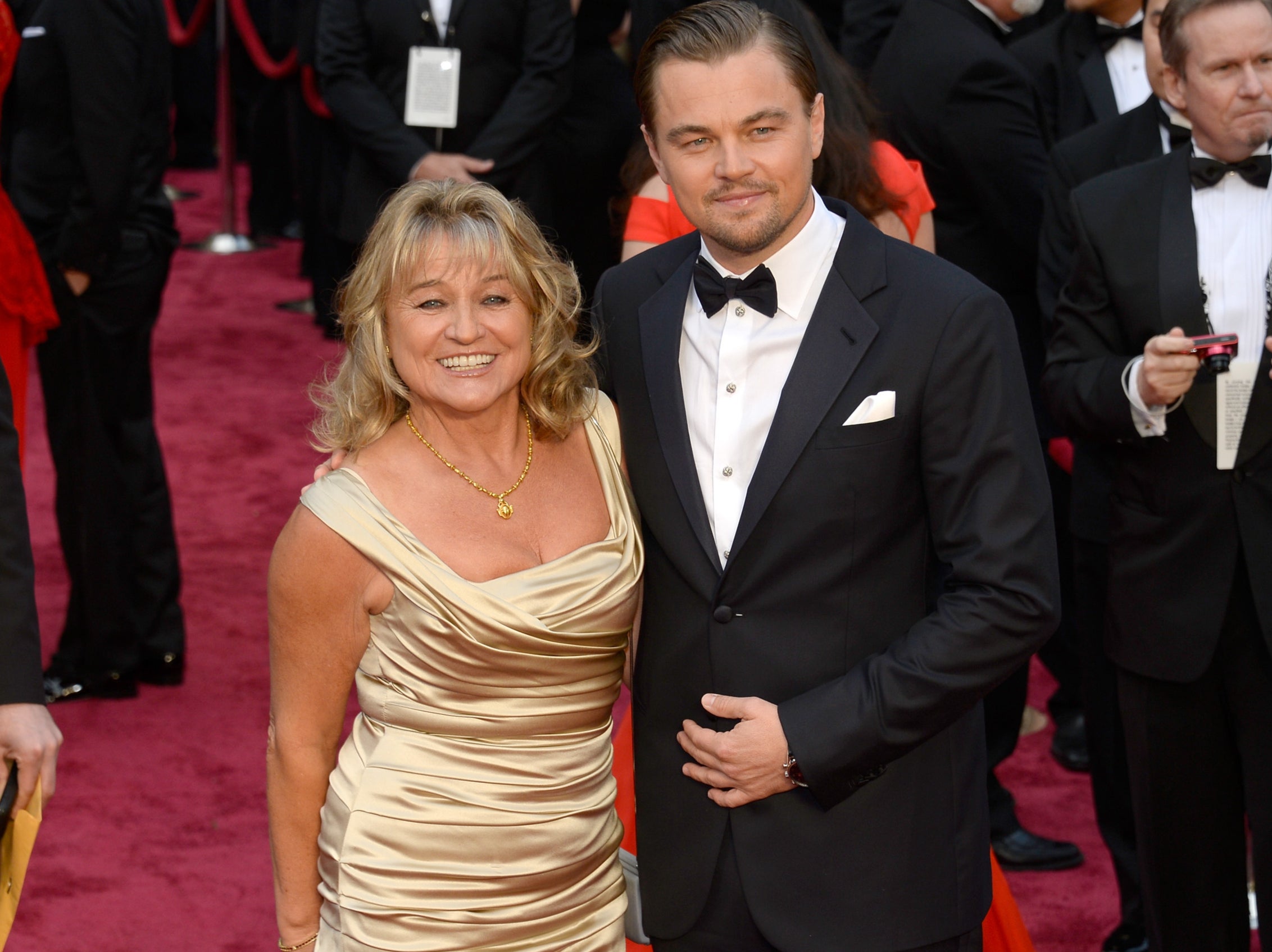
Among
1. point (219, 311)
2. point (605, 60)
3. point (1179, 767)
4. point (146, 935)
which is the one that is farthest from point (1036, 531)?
point (219, 311)

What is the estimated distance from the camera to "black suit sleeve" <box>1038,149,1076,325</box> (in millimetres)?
3381

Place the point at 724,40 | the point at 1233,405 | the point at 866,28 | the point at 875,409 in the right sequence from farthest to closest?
the point at 866,28 → the point at 1233,405 → the point at 724,40 → the point at 875,409

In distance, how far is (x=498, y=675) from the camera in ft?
7.11

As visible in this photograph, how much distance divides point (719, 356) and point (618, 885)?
0.77 metres

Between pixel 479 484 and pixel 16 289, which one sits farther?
pixel 16 289

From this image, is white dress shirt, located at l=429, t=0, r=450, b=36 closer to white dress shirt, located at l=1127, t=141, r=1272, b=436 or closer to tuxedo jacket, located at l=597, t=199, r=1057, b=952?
white dress shirt, located at l=1127, t=141, r=1272, b=436

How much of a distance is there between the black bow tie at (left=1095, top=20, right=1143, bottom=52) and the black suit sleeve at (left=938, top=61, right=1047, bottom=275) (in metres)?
0.43

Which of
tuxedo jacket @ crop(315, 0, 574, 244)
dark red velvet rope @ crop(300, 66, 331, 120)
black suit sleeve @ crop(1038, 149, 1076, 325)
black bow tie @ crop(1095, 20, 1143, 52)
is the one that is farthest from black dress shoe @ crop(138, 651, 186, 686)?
dark red velvet rope @ crop(300, 66, 331, 120)

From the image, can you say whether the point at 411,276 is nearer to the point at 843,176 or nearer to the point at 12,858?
the point at 12,858

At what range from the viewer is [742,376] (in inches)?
85.0

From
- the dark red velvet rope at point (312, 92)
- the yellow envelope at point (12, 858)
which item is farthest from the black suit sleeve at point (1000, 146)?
the dark red velvet rope at point (312, 92)

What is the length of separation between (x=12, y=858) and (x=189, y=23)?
8466 millimetres

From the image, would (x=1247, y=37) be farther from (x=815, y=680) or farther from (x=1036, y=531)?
(x=815, y=680)

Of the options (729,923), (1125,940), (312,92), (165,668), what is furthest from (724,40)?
(312,92)
